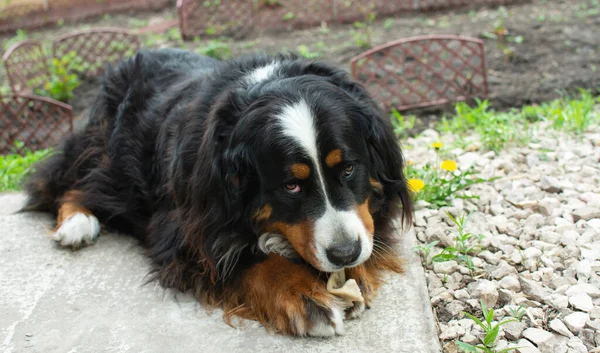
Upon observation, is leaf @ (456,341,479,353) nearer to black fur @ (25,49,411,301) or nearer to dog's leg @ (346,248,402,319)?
dog's leg @ (346,248,402,319)

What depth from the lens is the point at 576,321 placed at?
2789 mm

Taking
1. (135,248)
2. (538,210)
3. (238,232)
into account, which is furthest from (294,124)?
(538,210)

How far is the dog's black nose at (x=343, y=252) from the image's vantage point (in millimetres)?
2779

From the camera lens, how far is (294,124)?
2.88 m

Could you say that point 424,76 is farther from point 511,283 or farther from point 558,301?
point 558,301

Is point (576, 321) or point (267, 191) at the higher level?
point (267, 191)

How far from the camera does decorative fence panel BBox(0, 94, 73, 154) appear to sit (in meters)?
6.56

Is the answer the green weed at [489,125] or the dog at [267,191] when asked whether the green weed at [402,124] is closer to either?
the green weed at [489,125]

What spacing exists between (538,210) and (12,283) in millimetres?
3017

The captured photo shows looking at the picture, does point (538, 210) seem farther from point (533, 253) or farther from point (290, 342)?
point (290, 342)

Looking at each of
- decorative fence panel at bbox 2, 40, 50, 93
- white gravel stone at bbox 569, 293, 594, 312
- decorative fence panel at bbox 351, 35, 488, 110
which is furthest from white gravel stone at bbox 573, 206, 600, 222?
decorative fence panel at bbox 2, 40, 50, 93

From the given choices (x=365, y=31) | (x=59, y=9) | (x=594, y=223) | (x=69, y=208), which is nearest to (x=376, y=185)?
(x=594, y=223)

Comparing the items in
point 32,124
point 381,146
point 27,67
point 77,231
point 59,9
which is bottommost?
point 32,124

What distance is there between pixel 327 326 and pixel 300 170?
2.32 ft
